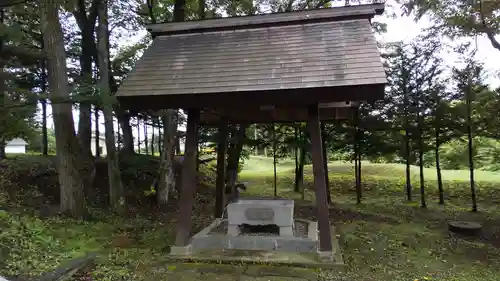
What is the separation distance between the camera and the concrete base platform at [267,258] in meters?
5.14

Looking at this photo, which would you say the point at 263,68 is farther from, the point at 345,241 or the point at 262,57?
the point at 345,241

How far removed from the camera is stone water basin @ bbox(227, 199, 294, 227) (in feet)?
19.5

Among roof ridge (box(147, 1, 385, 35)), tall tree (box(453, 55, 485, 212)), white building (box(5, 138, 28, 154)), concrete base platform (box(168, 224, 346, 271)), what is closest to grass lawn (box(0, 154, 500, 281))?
concrete base platform (box(168, 224, 346, 271))

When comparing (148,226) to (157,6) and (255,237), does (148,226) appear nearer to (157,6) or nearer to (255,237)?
(255,237)

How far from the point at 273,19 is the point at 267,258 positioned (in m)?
3.94

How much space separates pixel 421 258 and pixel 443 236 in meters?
2.29

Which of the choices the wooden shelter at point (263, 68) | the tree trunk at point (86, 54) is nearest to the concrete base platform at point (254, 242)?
the wooden shelter at point (263, 68)

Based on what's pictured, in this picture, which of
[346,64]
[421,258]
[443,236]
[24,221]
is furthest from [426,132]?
[24,221]

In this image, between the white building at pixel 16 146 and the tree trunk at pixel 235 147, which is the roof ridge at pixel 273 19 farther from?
the white building at pixel 16 146

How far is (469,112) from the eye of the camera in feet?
35.0

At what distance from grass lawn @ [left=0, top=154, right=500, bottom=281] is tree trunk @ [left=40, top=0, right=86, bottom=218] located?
1.78 ft

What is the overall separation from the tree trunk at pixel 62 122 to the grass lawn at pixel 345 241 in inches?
21.3

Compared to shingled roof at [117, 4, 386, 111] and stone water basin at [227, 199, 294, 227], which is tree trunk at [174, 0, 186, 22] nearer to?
shingled roof at [117, 4, 386, 111]

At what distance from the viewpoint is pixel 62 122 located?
7.38 m
